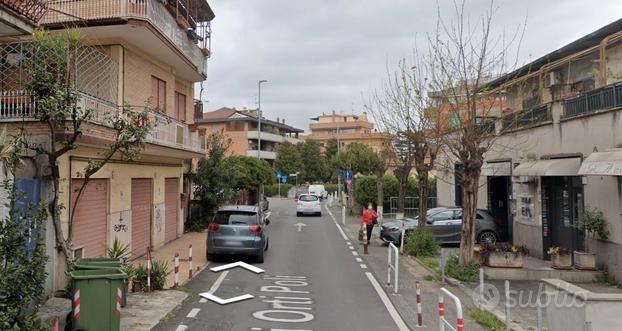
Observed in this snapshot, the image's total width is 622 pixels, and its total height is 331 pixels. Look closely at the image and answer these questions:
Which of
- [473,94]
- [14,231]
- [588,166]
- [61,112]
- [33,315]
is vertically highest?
[473,94]

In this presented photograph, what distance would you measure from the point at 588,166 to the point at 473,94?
305 centimetres

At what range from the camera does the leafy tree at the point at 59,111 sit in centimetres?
839

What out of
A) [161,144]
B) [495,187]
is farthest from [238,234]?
[495,187]

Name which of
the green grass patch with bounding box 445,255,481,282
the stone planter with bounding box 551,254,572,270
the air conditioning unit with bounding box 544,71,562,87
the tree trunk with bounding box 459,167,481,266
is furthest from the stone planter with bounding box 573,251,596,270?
the air conditioning unit with bounding box 544,71,562,87

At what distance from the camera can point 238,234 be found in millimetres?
14664

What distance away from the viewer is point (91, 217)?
Result: 1259 centimetres

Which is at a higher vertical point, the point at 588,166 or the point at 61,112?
the point at 61,112

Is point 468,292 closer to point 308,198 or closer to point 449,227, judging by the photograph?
point 449,227

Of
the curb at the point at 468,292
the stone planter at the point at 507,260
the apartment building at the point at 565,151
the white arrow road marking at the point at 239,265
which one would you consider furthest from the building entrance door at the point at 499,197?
the white arrow road marking at the point at 239,265

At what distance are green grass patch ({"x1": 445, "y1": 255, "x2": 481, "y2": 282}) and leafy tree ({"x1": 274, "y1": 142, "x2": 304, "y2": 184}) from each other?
191 ft

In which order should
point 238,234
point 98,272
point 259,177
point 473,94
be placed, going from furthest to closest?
1. point 259,177
2. point 238,234
3. point 473,94
4. point 98,272

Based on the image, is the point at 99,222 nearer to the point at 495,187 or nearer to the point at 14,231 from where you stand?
the point at 14,231

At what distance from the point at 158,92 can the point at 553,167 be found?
13.1m

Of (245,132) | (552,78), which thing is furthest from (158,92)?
(245,132)
